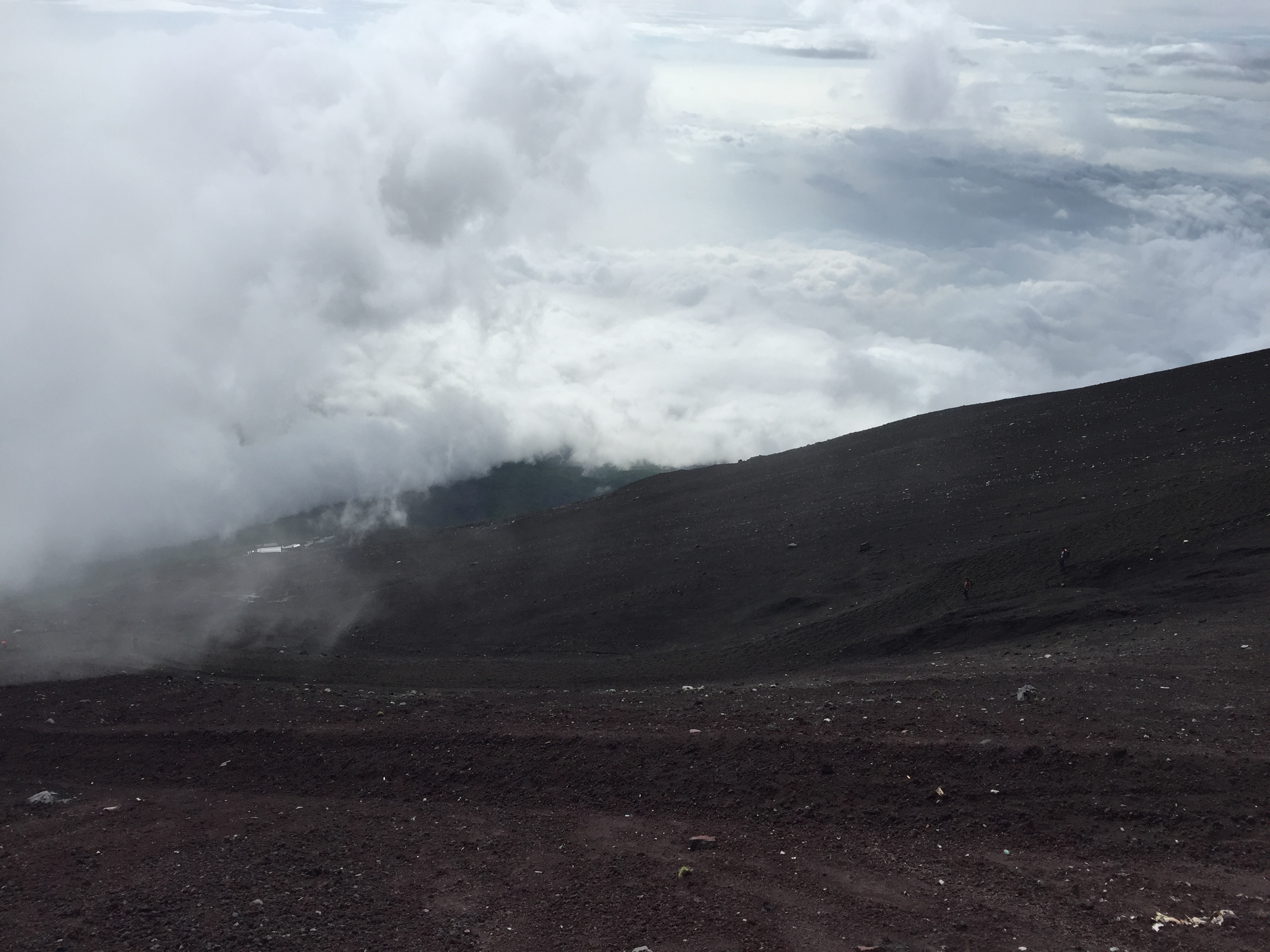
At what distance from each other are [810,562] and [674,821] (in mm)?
21183

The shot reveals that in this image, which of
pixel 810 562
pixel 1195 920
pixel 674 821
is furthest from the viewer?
pixel 810 562

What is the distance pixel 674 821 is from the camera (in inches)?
498

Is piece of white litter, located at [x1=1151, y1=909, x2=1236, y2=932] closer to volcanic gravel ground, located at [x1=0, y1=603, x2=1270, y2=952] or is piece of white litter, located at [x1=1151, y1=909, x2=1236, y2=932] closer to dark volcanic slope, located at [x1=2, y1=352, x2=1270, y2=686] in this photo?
volcanic gravel ground, located at [x1=0, y1=603, x2=1270, y2=952]

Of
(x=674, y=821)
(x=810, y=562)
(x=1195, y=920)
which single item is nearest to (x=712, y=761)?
(x=674, y=821)

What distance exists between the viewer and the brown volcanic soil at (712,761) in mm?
10602

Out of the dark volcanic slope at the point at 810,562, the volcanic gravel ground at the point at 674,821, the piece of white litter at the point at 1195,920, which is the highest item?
the dark volcanic slope at the point at 810,562

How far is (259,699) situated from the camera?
1889 centimetres

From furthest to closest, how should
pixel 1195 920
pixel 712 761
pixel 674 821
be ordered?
1. pixel 712 761
2. pixel 674 821
3. pixel 1195 920

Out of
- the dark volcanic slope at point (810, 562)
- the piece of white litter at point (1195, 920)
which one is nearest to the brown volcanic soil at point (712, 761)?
the piece of white litter at point (1195, 920)

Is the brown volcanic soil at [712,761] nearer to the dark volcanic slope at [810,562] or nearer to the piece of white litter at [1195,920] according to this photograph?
the piece of white litter at [1195,920]

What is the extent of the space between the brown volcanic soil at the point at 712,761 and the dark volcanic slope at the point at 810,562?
0.20 metres

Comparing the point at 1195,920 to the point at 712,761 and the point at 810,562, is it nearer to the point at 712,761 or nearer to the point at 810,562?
the point at 712,761

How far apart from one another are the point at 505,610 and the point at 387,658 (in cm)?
580

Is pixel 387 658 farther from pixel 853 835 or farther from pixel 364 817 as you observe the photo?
pixel 853 835
